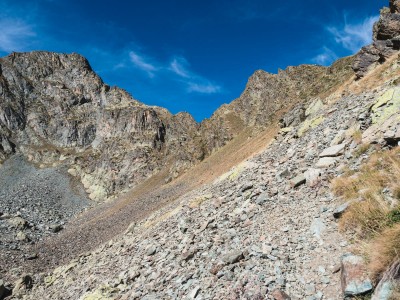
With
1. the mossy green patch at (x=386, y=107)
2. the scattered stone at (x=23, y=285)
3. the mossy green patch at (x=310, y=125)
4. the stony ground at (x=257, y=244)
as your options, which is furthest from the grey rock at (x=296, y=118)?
the scattered stone at (x=23, y=285)

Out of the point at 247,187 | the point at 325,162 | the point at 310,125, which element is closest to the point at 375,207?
the point at 325,162

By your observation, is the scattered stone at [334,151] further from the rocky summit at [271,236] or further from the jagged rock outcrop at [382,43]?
the jagged rock outcrop at [382,43]

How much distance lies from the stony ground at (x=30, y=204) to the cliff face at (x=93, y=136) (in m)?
7.96

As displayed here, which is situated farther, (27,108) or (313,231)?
(27,108)

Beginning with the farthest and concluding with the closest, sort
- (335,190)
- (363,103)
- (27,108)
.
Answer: (27,108), (363,103), (335,190)

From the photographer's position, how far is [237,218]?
563 inches

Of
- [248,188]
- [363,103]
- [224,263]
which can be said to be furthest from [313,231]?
[363,103]

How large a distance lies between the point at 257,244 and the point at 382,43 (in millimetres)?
29379

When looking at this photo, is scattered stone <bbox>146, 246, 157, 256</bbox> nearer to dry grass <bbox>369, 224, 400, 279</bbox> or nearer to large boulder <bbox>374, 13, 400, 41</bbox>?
dry grass <bbox>369, 224, 400, 279</bbox>

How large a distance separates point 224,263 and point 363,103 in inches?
565

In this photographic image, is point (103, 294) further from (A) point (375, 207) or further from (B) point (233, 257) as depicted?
(A) point (375, 207)

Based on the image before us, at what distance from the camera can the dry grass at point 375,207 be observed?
6668 mm

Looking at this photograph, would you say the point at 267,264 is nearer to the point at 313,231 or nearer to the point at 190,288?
the point at 313,231

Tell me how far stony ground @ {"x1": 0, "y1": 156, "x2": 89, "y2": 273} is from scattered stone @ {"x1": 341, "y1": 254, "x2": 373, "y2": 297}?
38.3 metres
